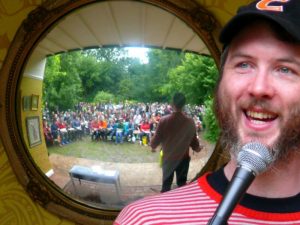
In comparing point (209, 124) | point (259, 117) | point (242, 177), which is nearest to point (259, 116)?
point (259, 117)

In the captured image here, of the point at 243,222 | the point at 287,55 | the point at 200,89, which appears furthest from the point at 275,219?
the point at 200,89

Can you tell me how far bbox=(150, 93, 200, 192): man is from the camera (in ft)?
4.63

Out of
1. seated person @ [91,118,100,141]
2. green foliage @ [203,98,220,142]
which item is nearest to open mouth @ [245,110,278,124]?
green foliage @ [203,98,220,142]

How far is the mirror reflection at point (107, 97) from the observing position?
1399mm

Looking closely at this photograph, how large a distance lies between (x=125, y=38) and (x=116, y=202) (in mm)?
544

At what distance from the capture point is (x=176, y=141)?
4.71 feet

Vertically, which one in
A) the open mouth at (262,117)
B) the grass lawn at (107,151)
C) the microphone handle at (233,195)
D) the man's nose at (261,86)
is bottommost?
the grass lawn at (107,151)

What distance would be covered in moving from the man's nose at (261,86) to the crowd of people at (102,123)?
0.87m

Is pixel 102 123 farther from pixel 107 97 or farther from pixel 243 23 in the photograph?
pixel 243 23

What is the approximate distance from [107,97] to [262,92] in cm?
94

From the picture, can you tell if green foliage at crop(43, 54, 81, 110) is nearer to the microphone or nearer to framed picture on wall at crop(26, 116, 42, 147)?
framed picture on wall at crop(26, 116, 42, 147)

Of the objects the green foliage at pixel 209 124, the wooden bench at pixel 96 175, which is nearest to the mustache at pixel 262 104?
the green foliage at pixel 209 124

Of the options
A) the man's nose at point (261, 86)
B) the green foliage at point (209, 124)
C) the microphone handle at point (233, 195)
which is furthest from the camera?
the green foliage at point (209, 124)

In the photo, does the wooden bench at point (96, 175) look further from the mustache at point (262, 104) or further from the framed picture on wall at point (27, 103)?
the mustache at point (262, 104)
